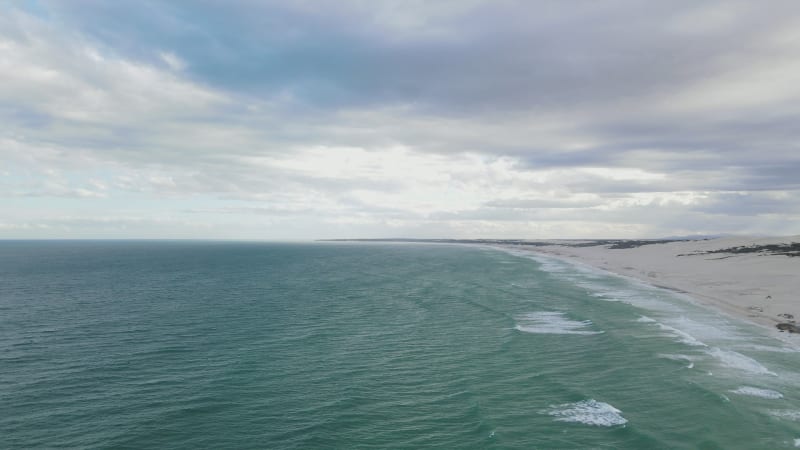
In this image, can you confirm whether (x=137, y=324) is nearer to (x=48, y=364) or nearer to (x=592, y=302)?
(x=48, y=364)

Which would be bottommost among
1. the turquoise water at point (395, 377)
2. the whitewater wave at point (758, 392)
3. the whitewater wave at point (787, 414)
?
the turquoise water at point (395, 377)

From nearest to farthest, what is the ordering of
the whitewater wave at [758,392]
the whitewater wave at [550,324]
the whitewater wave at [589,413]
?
1. the whitewater wave at [589,413]
2. the whitewater wave at [758,392]
3. the whitewater wave at [550,324]

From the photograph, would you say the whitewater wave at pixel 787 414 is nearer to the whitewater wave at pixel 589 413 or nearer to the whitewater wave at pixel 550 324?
the whitewater wave at pixel 589 413

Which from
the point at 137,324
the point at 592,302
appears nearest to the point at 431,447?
the point at 137,324

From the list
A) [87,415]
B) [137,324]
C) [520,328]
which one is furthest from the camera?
[137,324]

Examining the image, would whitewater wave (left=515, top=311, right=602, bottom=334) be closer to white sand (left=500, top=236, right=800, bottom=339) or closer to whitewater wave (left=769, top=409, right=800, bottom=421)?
white sand (left=500, top=236, right=800, bottom=339)

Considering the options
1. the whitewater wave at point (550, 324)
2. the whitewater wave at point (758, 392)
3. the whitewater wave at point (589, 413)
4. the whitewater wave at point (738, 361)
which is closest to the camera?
the whitewater wave at point (589, 413)

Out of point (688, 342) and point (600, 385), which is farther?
point (688, 342)

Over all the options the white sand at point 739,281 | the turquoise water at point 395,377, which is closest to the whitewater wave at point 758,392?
the turquoise water at point 395,377
